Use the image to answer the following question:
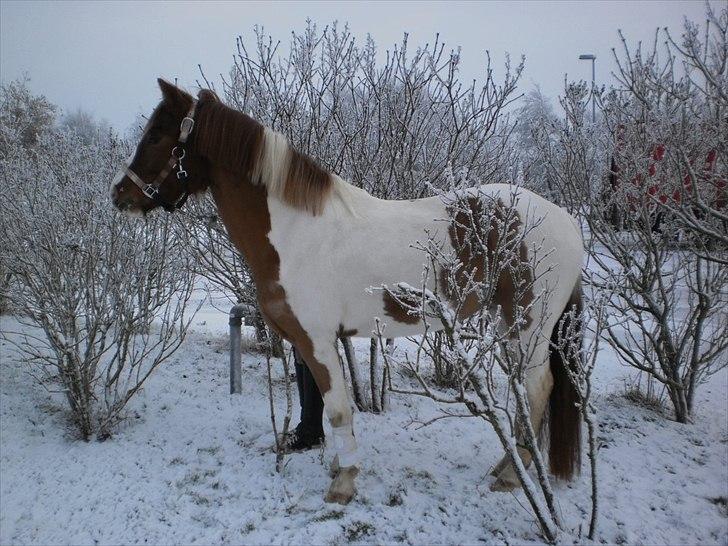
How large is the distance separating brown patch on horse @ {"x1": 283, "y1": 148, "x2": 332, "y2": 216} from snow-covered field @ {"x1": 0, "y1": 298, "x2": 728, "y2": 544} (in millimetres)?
1769

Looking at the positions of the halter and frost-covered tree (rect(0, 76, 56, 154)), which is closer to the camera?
the halter

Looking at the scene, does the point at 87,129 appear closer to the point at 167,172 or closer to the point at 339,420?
the point at 167,172

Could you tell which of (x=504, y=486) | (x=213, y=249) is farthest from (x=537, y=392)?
(x=213, y=249)

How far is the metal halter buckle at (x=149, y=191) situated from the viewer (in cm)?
267

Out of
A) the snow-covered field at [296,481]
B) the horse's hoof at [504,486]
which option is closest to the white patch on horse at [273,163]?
the snow-covered field at [296,481]

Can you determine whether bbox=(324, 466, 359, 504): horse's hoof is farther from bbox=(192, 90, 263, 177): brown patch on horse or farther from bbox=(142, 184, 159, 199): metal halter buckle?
bbox=(142, 184, 159, 199): metal halter buckle

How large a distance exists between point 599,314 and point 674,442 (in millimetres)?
2415

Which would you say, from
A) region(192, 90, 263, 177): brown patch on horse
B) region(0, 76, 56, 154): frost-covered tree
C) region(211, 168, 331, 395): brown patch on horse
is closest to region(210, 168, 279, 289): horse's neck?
region(211, 168, 331, 395): brown patch on horse

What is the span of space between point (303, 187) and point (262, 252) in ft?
1.48

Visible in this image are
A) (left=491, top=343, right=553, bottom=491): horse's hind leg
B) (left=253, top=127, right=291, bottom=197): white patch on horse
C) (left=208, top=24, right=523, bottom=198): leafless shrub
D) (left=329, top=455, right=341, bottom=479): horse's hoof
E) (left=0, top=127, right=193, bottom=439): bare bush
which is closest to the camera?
(left=253, top=127, right=291, bottom=197): white patch on horse

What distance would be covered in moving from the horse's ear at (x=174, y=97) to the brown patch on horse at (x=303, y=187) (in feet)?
2.17

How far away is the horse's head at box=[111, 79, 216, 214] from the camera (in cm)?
264

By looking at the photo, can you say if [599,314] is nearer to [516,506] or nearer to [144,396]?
[516,506]

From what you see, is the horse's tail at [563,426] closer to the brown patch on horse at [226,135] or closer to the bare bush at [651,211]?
the bare bush at [651,211]
